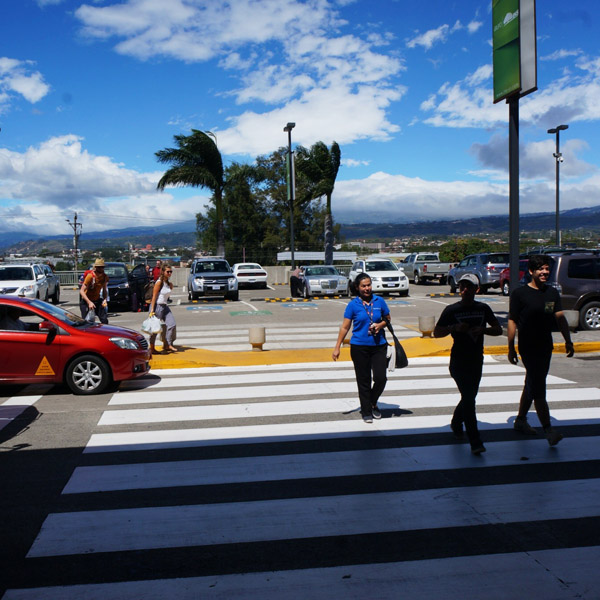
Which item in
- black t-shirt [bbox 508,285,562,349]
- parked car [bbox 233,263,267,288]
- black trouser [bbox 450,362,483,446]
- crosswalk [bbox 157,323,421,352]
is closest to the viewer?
black trouser [bbox 450,362,483,446]

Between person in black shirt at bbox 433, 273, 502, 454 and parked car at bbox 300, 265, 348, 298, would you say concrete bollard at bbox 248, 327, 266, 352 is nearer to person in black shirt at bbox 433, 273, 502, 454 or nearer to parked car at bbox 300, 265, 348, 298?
person in black shirt at bbox 433, 273, 502, 454

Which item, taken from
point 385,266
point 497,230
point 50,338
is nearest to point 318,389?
point 50,338

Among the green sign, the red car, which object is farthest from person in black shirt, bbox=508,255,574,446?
the green sign

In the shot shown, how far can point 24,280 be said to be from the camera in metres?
23.0

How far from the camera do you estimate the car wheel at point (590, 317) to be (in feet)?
47.7

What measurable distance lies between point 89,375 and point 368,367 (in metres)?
4.07

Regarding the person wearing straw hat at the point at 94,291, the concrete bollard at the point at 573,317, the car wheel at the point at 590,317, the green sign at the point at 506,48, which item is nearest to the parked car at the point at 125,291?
the person wearing straw hat at the point at 94,291

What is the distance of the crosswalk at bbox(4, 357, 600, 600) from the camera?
3.71m

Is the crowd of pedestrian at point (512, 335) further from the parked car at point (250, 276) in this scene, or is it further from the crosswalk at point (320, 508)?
the parked car at point (250, 276)

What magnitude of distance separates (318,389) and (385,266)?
2042 centimetres

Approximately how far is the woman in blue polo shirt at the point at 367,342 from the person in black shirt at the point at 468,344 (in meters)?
1.04

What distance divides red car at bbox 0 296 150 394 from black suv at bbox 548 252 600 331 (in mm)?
9744

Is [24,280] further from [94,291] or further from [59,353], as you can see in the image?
[59,353]

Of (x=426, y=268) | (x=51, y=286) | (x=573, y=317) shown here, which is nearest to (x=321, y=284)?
(x=51, y=286)
